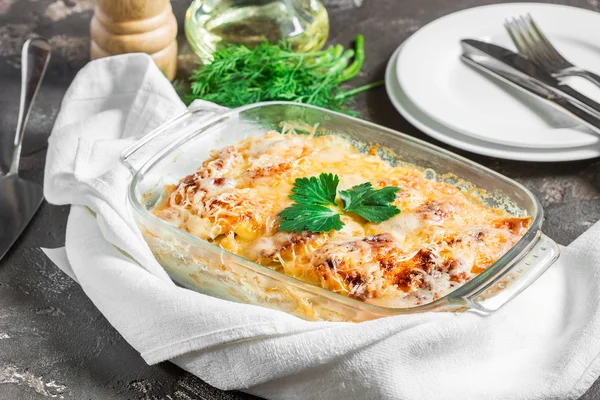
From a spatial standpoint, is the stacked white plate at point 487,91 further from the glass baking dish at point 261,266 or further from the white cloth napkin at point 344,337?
the white cloth napkin at point 344,337

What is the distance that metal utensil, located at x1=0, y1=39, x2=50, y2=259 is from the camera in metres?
2.18

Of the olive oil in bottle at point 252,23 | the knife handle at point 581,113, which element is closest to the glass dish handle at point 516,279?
the knife handle at point 581,113

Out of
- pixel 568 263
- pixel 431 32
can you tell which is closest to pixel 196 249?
pixel 568 263

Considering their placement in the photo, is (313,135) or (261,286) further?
(313,135)

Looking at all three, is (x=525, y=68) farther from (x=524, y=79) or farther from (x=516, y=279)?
(x=516, y=279)

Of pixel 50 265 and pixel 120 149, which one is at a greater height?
pixel 120 149

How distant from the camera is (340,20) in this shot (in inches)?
128

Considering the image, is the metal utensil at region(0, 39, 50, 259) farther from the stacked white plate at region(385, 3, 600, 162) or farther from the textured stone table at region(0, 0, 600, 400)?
the stacked white plate at region(385, 3, 600, 162)

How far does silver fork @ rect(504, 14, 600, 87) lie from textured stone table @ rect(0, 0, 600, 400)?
1.33ft

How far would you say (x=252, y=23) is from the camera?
9.41 feet

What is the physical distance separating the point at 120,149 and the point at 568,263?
1.23 meters

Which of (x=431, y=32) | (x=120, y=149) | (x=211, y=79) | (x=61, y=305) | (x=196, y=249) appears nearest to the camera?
(x=196, y=249)

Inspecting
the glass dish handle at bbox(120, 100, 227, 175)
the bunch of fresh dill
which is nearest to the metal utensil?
the glass dish handle at bbox(120, 100, 227, 175)

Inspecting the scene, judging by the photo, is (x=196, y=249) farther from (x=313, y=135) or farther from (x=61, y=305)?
(x=313, y=135)
